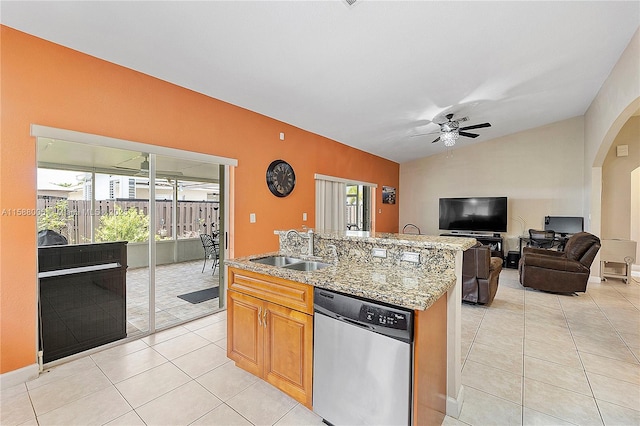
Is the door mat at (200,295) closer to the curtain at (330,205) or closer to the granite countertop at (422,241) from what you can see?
the curtain at (330,205)

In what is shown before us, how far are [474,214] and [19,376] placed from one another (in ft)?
25.5

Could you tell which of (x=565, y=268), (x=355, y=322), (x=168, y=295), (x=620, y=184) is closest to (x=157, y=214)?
(x=168, y=295)

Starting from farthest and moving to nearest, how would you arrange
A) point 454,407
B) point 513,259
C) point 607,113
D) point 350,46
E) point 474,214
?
1. point 474,214
2. point 513,259
3. point 607,113
4. point 350,46
5. point 454,407

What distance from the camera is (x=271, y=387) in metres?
2.10

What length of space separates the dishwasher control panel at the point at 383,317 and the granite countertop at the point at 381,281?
50 millimetres

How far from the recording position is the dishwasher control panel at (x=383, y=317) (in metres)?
1.36

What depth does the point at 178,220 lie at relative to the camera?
3.44 meters

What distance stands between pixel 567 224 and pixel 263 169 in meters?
6.38

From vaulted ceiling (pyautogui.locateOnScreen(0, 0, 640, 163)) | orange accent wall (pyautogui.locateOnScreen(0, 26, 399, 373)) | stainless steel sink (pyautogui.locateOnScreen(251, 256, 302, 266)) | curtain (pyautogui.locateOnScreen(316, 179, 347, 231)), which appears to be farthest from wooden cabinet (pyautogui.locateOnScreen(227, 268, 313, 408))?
curtain (pyautogui.locateOnScreen(316, 179, 347, 231))

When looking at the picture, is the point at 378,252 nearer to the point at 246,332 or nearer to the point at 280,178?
the point at 246,332

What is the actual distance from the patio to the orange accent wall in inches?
29.5

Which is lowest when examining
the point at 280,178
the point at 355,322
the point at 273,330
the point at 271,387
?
the point at 271,387

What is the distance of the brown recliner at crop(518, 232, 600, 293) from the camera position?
412cm

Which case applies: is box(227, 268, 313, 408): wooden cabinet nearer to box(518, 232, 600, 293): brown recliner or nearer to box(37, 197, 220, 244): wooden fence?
box(37, 197, 220, 244): wooden fence
